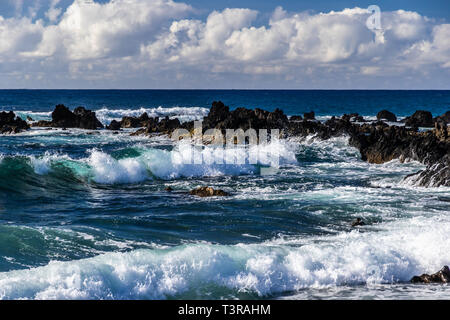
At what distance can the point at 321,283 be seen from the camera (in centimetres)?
1032

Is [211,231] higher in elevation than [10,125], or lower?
lower

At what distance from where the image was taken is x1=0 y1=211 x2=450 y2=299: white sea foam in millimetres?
9367

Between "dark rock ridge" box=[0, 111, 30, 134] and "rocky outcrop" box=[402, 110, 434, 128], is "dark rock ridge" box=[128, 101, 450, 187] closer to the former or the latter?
"rocky outcrop" box=[402, 110, 434, 128]

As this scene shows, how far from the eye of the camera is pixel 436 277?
10.3 metres

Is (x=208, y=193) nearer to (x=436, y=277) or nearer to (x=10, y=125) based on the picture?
(x=436, y=277)

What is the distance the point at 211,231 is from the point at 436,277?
214 inches

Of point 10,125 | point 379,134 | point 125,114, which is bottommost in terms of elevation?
point 379,134

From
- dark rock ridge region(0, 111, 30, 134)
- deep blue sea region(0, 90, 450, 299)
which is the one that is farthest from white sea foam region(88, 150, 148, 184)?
dark rock ridge region(0, 111, 30, 134)

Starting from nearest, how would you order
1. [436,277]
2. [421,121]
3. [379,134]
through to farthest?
[436,277]
[379,134]
[421,121]

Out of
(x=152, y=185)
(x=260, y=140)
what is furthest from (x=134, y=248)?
(x=260, y=140)

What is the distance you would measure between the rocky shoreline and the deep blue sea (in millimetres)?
994

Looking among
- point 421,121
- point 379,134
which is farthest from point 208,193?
point 421,121

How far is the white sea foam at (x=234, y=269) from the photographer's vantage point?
937 cm
